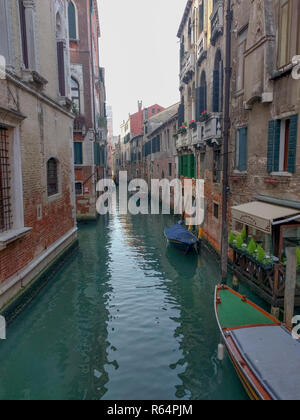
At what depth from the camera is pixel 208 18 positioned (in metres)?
13.8

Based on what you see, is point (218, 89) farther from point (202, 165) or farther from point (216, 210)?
point (216, 210)

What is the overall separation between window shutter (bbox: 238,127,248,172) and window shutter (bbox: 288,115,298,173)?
270cm

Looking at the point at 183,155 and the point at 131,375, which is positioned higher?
the point at 183,155

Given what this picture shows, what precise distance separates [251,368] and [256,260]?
3617 mm

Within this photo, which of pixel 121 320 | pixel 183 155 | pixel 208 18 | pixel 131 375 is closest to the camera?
pixel 131 375

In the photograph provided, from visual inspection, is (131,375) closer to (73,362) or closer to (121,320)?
(73,362)

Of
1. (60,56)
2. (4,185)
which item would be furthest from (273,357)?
(60,56)

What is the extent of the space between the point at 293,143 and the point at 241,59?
14.4 feet

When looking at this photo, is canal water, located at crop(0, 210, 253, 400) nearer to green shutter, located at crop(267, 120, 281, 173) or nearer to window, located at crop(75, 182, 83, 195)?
green shutter, located at crop(267, 120, 281, 173)

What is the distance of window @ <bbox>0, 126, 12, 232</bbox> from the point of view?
24.3ft

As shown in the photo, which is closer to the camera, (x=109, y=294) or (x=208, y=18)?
(x=109, y=294)

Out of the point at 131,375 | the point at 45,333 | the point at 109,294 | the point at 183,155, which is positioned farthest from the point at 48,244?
the point at 183,155

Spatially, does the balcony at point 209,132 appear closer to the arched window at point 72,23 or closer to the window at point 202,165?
the window at point 202,165

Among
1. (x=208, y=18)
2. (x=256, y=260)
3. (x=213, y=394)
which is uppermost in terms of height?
(x=208, y=18)
